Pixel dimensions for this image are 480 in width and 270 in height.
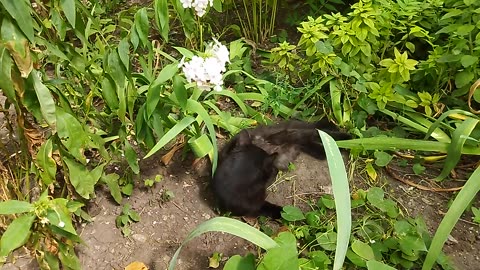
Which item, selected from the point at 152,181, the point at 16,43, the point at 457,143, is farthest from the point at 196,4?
the point at 457,143

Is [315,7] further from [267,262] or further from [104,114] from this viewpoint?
[267,262]

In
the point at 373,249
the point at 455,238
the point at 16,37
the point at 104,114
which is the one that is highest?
the point at 16,37

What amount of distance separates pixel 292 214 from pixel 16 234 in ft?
3.45

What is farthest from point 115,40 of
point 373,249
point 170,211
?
point 373,249

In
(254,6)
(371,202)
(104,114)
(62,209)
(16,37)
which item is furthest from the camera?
(254,6)

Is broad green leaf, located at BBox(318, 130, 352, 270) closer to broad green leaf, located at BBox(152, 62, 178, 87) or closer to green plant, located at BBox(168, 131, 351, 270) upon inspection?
green plant, located at BBox(168, 131, 351, 270)

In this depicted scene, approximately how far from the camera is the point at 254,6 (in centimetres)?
302

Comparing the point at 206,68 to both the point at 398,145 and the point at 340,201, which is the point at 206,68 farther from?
the point at 398,145

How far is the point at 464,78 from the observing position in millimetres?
2428

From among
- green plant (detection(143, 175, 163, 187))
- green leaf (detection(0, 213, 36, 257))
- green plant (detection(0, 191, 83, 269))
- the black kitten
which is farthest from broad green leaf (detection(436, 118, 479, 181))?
green leaf (detection(0, 213, 36, 257))

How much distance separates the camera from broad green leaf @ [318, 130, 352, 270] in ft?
5.72

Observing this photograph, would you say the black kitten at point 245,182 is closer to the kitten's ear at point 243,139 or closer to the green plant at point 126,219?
the kitten's ear at point 243,139

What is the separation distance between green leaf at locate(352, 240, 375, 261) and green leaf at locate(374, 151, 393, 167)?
50cm

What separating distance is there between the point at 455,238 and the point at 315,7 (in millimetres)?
1460
